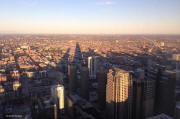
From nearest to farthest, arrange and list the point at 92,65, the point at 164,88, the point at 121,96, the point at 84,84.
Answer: the point at 121,96
the point at 164,88
the point at 84,84
the point at 92,65

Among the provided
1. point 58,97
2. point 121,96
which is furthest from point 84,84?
point 121,96

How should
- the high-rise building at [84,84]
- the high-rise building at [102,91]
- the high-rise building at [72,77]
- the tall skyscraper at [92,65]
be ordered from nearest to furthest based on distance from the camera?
the high-rise building at [102,91], the high-rise building at [84,84], the high-rise building at [72,77], the tall skyscraper at [92,65]

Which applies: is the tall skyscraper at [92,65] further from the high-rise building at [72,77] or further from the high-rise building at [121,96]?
the high-rise building at [121,96]

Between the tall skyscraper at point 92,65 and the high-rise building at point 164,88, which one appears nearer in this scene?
the high-rise building at point 164,88

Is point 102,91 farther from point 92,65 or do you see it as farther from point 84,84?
point 92,65

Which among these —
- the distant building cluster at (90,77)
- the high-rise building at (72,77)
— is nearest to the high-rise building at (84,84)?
the distant building cluster at (90,77)

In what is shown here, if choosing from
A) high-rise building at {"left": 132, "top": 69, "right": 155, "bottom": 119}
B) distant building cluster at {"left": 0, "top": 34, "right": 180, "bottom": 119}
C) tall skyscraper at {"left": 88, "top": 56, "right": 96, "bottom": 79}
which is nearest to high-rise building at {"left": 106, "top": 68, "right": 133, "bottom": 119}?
distant building cluster at {"left": 0, "top": 34, "right": 180, "bottom": 119}

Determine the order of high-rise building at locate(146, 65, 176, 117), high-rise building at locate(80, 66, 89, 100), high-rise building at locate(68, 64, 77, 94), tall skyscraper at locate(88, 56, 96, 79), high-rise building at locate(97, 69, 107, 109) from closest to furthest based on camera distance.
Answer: high-rise building at locate(146, 65, 176, 117) < high-rise building at locate(97, 69, 107, 109) < high-rise building at locate(80, 66, 89, 100) < high-rise building at locate(68, 64, 77, 94) < tall skyscraper at locate(88, 56, 96, 79)

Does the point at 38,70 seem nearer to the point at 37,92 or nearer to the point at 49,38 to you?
the point at 49,38

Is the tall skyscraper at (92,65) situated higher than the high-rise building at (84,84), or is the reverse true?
the tall skyscraper at (92,65)

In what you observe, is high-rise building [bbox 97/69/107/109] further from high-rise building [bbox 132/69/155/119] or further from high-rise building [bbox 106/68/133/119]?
high-rise building [bbox 132/69/155/119]
